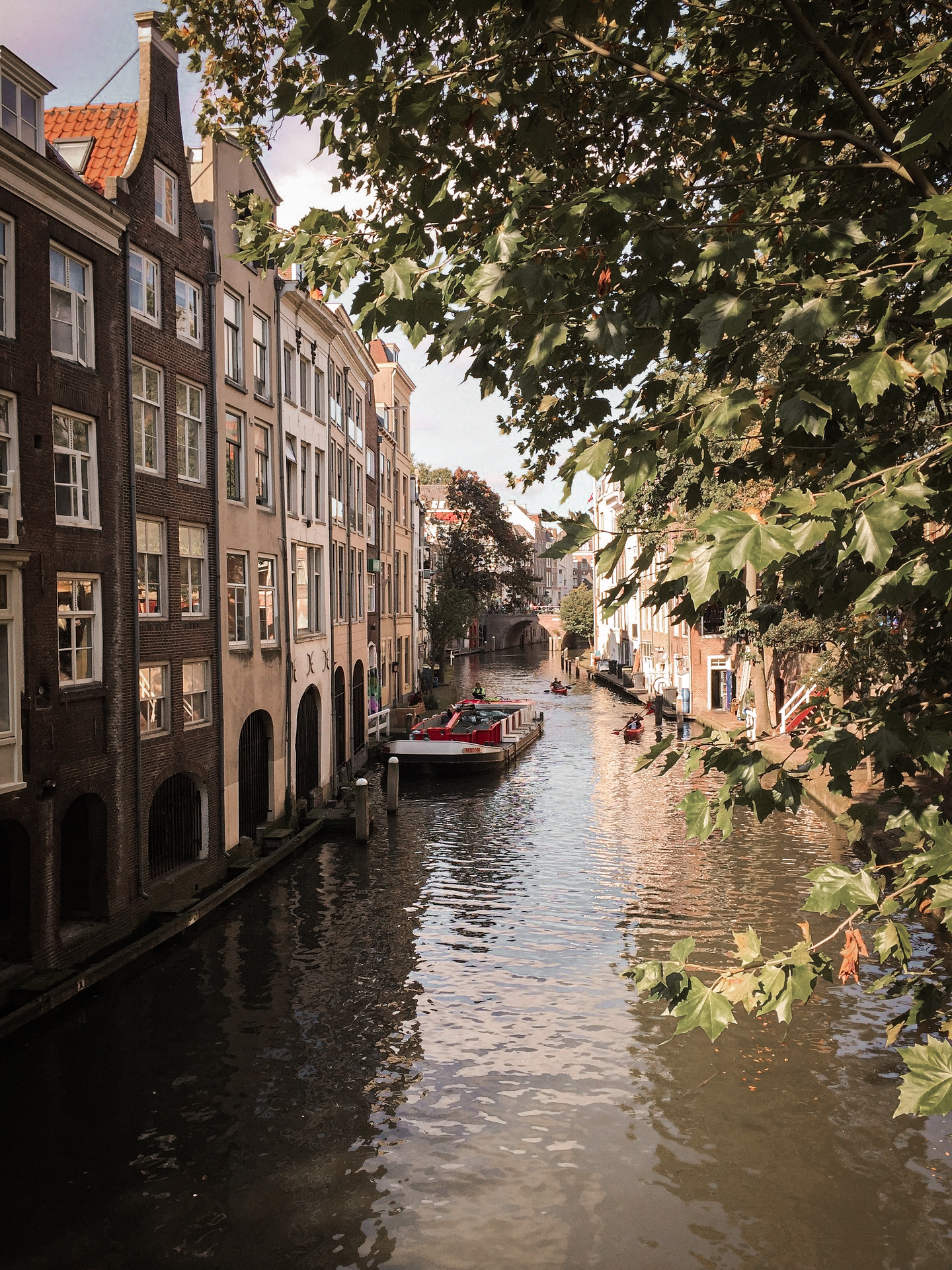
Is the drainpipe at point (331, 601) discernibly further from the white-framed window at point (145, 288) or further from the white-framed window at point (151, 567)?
the white-framed window at point (145, 288)

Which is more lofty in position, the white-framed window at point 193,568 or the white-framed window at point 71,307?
the white-framed window at point 71,307

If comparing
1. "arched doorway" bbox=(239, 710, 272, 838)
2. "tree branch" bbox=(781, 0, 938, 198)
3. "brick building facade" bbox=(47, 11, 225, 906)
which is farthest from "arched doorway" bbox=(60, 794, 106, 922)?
"tree branch" bbox=(781, 0, 938, 198)

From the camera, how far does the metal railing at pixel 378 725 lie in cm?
3938

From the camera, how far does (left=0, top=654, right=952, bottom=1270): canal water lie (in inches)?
377

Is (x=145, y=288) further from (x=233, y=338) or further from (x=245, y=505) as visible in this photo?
(x=245, y=505)

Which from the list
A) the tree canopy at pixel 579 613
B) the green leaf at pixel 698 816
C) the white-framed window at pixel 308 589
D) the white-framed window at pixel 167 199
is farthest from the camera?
the tree canopy at pixel 579 613

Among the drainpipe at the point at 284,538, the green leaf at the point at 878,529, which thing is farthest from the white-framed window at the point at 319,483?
the green leaf at the point at 878,529

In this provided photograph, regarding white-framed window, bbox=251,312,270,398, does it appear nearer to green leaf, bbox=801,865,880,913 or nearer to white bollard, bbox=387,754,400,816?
white bollard, bbox=387,754,400,816

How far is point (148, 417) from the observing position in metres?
18.2

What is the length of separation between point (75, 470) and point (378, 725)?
25784 millimetres

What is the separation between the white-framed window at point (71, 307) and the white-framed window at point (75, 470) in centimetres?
97

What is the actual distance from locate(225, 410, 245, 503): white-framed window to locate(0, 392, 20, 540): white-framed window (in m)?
7.73

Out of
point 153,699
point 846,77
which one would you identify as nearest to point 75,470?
point 153,699

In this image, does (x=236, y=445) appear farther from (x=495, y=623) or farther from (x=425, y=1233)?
(x=495, y=623)
